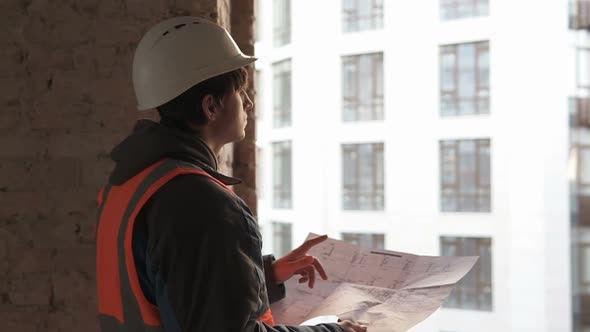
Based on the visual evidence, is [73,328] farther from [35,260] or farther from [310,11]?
[310,11]

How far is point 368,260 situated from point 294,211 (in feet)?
13.4

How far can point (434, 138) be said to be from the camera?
4.66 metres

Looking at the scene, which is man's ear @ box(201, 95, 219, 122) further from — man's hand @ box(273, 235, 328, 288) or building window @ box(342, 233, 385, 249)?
building window @ box(342, 233, 385, 249)

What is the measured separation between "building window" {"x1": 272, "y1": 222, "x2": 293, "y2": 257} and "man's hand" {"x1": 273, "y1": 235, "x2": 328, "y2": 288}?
12.7 ft

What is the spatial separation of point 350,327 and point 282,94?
170 inches

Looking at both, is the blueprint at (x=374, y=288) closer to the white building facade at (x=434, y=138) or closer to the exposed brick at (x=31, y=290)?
the exposed brick at (x=31, y=290)

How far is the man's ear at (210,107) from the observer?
880mm

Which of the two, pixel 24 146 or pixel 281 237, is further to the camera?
pixel 281 237

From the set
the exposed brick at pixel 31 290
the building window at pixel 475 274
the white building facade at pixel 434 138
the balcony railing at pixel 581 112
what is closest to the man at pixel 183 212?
the exposed brick at pixel 31 290

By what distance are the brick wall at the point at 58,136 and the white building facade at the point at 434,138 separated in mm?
2838

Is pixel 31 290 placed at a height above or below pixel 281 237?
above

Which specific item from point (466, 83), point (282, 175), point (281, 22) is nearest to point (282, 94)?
point (281, 22)

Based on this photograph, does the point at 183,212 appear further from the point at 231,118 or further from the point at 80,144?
the point at 80,144

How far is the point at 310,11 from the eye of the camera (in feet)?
16.5
